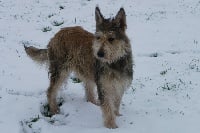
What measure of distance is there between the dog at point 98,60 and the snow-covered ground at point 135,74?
39cm

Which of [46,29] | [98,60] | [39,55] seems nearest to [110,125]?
[98,60]

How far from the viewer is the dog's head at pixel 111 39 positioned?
7047 mm

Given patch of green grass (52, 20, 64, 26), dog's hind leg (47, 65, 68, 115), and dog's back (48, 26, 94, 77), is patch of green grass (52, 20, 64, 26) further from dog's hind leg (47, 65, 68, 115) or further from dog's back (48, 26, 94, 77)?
dog's hind leg (47, 65, 68, 115)

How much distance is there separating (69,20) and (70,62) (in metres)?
7.64

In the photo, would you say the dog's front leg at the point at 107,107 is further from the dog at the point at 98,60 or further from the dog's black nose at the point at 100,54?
the dog's black nose at the point at 100,54

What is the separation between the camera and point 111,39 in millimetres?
7066

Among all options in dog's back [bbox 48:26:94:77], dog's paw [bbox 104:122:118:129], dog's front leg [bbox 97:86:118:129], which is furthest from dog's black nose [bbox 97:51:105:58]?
dog's paw [bbox 104:122:118:129]

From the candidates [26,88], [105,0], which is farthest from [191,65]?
[105,0]

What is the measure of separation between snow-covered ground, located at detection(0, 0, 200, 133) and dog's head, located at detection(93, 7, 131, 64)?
4.53 feet

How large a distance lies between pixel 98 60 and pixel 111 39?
0.61m

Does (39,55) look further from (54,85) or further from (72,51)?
(72,51)

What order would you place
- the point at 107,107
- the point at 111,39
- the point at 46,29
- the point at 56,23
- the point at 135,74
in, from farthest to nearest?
1. the point at 56,23
2. the point at 46,29
3. the point at 135,74
4. the point at 107,107
5. the point at 111,39

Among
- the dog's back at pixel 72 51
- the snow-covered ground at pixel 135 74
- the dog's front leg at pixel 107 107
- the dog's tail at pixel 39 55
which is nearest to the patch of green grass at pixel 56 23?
the snow-covered ground at pixel 135 74

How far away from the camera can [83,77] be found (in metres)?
8.23
